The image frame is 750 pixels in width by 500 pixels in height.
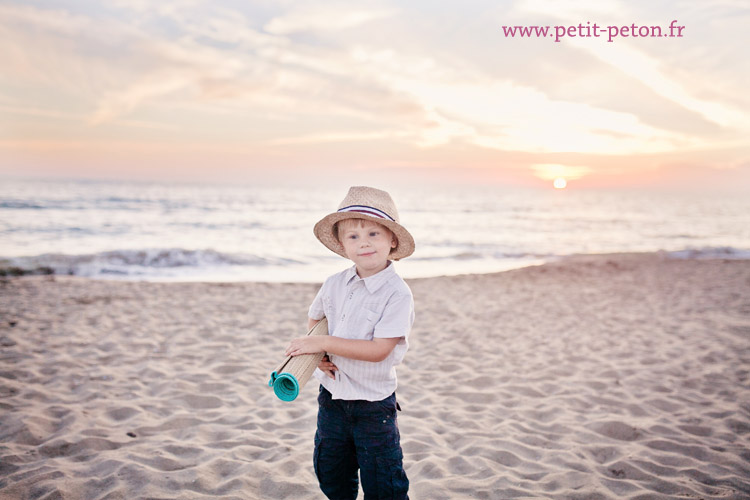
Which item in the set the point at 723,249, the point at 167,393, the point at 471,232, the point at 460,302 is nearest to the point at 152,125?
the point at 471,232

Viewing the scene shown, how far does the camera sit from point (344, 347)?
180 cm

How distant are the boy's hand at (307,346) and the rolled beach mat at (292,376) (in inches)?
0.7

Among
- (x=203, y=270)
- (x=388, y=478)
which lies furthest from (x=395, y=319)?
(x=203, y=270)

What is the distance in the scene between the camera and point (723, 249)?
56.9ft

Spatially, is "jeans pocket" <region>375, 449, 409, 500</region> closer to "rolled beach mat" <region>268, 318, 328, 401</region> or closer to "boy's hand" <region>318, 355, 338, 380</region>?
"boy's hand" <region>318, 355, 338, 380</region>

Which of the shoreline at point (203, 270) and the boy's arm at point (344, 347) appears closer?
the boy's arm at point (344, 347)

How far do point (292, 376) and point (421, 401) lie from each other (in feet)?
9.63

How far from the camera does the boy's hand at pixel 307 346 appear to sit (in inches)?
69.7

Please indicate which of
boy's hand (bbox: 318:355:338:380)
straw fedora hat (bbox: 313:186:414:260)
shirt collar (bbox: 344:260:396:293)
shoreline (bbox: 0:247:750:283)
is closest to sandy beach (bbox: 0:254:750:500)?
boy's hand (bbox: 318:355:338:380)

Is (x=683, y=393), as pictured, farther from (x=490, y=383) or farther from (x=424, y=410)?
(x=424, y=410)

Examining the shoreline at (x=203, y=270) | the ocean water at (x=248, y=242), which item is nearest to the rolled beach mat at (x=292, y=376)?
the shoreline at (x=203, y=270)

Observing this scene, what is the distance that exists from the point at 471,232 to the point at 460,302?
16852mm

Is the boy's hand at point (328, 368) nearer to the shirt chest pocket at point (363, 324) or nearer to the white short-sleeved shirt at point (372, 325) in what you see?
the white short-sleeved shirt at point (372, 325)

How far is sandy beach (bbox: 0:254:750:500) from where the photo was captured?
9.61ft
